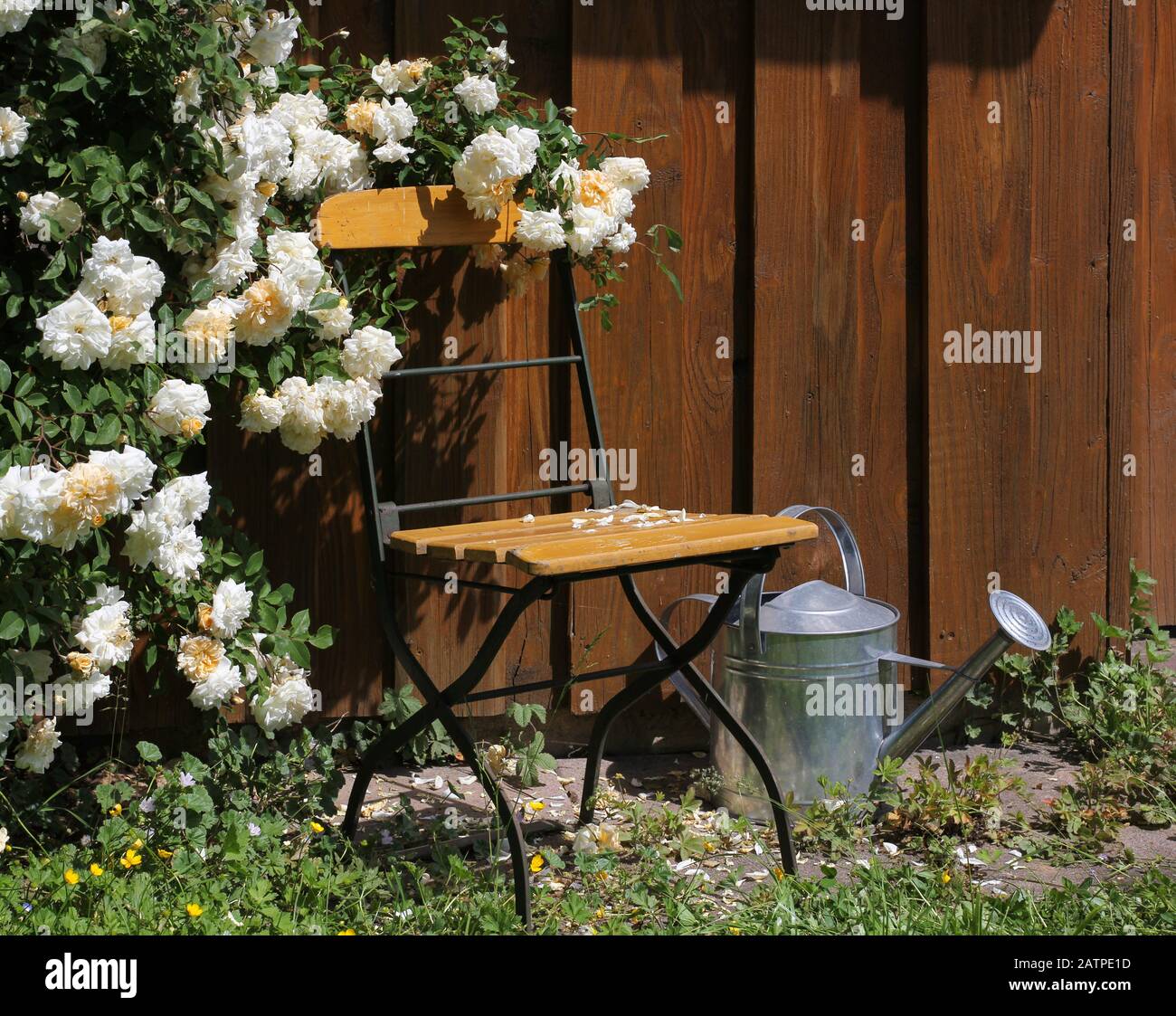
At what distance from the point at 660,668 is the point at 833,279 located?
1.25m

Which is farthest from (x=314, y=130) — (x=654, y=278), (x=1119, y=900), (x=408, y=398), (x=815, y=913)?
(x=1119, y=900)

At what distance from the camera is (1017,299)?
3.52 metres

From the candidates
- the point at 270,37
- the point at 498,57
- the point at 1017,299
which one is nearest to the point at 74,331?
the point at 270,37

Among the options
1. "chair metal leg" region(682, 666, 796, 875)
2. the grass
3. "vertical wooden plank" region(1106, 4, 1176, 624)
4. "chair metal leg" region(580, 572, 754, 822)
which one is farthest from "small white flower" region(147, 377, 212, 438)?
"vertical wooden plank" region(1106, 4, 1176, 624)

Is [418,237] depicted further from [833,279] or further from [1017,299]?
[1017,299]

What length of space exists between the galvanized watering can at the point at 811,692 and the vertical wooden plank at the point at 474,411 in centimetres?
55

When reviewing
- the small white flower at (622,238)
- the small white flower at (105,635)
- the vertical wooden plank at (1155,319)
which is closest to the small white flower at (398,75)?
the small white flower at (622,238)

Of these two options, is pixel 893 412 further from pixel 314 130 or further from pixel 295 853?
pixel 295 853

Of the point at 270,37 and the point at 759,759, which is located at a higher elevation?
the point at 270,37

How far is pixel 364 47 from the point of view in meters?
3.13

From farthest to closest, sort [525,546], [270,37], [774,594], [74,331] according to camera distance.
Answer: [774,594], [270,37], [525,546], [74,331]

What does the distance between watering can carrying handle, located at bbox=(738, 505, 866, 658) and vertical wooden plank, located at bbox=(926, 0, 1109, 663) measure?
16.2 inches

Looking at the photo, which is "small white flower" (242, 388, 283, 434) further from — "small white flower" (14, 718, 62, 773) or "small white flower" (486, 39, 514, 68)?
"small white flower" (486, 39, 514, 68)

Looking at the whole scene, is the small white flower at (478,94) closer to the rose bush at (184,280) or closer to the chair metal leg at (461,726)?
the rose bush at (184,280)
